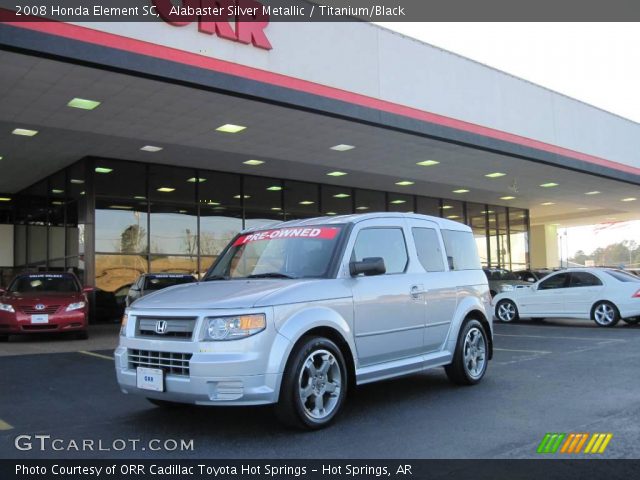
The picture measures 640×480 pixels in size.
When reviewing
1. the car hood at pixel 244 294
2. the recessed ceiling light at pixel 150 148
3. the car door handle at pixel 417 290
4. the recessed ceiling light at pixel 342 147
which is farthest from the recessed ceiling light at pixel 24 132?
the car door handle at pixel 417 290

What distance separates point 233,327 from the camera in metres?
4.99

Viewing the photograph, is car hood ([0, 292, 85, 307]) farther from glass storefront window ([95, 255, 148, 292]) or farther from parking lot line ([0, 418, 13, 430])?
parking lot line ([0, 418, 13, 430])

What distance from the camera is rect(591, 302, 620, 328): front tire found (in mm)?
14664

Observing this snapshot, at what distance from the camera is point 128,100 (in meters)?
12.7

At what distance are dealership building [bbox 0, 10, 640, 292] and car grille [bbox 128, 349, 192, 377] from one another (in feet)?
21.3

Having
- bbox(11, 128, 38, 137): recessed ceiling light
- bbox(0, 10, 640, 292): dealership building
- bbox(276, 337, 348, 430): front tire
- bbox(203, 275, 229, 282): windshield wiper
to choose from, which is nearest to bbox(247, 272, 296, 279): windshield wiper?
bbox(203, 275, 229, 282): windshield wiper

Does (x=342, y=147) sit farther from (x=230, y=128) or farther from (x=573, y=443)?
(x=573, y=443)

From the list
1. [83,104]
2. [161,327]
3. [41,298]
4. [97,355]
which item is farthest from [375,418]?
[83,104]

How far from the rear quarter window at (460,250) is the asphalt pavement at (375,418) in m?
1.49

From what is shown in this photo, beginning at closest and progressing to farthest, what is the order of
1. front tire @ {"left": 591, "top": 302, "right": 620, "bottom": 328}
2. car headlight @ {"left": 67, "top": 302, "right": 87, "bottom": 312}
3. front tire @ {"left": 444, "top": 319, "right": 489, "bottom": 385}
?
1. front tire @ {"left": 444, "top": 319, "right": 489, "bottom": 385}
2. car headlight @ {"left": 67, "top": 302, "right": 87, "bottom": 312}
3. front tire @ {"left": 591, "top": 302, "right": 620, "bottom": 328}

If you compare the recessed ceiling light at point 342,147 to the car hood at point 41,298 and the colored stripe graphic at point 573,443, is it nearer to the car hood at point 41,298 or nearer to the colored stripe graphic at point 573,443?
Answer: the car hood at point 41,298

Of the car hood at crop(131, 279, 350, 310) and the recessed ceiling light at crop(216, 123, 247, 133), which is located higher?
the recessed ceiling light at crop(216, 123, 247, 133)

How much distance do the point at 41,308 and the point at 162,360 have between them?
9.09 metres

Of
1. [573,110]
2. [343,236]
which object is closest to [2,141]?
[343,236]
